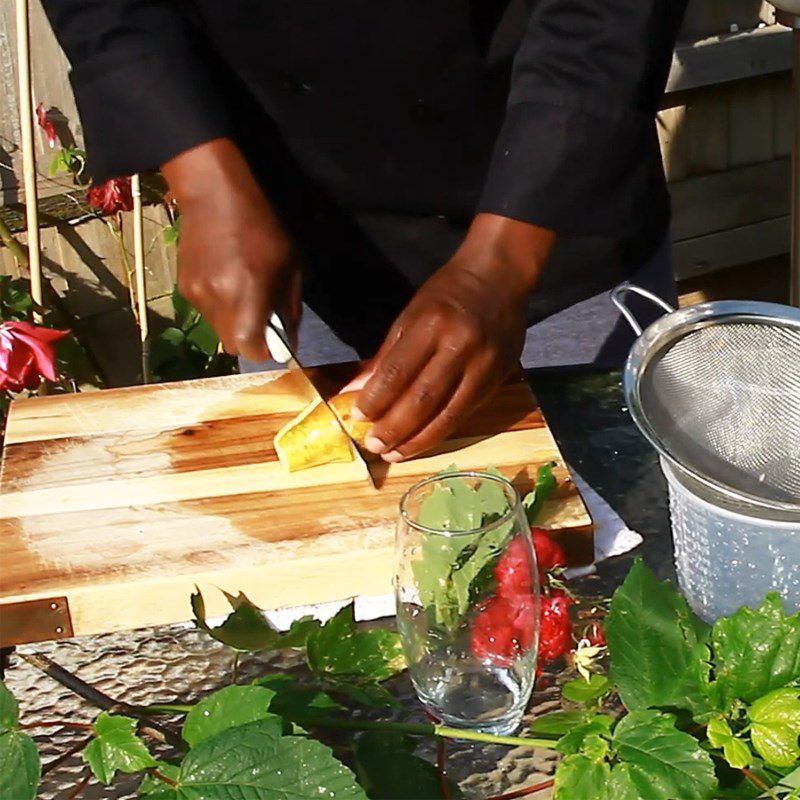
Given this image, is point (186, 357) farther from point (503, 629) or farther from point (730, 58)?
point (503, 629)

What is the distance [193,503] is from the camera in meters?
1.28

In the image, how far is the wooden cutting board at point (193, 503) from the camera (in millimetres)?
1132

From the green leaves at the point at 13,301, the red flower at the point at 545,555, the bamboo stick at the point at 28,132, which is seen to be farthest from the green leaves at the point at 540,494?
the green leaves at the point at 13,301

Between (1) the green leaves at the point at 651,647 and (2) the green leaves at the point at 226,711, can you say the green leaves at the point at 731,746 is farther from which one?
(2) the green leaves at the point at 226,711

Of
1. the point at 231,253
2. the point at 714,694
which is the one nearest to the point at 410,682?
the point at 714,694

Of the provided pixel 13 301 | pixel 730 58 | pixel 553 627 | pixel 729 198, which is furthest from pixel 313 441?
pixel 729 198

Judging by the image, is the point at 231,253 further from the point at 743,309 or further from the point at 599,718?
the point at 599,718

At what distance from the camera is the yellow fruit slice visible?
130 cm

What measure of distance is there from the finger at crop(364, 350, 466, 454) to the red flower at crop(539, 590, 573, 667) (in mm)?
378

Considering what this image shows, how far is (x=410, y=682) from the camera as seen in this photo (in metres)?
0.97

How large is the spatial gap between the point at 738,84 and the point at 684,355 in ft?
8.14

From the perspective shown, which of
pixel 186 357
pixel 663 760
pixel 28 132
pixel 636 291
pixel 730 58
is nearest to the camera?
pixel 663 760

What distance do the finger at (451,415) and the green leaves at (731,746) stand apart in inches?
24.3

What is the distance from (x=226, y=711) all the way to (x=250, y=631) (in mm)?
206
